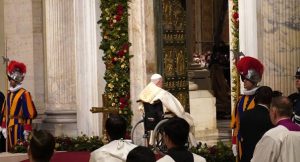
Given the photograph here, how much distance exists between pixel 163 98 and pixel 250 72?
4484mm

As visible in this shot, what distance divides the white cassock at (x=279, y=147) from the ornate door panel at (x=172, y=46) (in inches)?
367

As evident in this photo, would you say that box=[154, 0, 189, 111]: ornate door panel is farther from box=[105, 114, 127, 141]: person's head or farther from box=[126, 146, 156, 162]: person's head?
box=[126, 146, 156, 162]: person's head

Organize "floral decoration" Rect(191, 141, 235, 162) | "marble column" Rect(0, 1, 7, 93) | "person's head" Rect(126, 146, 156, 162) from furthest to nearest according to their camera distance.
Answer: "marble column" Rect(0, 1, 7, 93)
"floral decoration" Rect(191, 141, 235, 162)
"person's head" Rect(126, 146, 156, 162)

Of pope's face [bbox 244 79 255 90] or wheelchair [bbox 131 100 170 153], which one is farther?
wheelchair [bbox 131 100 170 153]

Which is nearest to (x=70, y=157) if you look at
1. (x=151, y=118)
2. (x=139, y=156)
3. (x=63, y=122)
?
(x=151, y=118)

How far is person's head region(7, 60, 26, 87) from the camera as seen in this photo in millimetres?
15609

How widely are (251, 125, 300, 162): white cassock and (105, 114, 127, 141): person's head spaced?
1.13 m

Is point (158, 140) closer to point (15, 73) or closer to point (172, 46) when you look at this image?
point (15, 73)

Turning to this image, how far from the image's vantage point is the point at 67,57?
17875 millimetres

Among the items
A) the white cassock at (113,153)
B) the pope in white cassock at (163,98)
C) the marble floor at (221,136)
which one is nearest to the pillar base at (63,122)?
the marble floor at (221,136)

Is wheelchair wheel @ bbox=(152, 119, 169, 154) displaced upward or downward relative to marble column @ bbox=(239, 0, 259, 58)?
downward

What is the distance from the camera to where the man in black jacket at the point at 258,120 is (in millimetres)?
8867

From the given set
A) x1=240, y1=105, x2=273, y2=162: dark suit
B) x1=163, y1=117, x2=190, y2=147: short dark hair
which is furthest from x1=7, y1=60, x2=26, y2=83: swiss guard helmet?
x1=163, y1=117, x2=190, y2=147: short dark hair

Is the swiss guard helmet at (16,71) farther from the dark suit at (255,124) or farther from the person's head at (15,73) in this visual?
the dark suit at (255,124)
